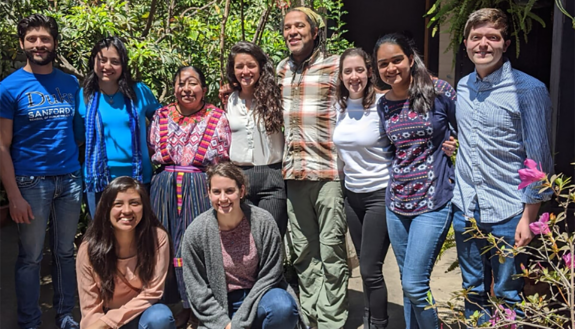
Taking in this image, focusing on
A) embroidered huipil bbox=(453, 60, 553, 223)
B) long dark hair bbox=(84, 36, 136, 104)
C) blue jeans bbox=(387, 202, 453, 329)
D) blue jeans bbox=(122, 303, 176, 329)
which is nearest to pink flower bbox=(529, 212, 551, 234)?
embroidered huipil bbox=(453, 60, 553, 223)

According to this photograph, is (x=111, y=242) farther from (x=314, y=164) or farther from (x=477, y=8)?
(x=477, y=8)

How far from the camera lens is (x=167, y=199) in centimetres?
375

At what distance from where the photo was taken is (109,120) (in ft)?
12.2

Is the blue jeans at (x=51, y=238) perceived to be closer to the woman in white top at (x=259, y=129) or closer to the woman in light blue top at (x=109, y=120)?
the woman in light blue top at (x=109, y=120)

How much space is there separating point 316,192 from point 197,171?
733mm

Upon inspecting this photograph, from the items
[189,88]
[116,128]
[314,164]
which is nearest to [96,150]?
[116,128]

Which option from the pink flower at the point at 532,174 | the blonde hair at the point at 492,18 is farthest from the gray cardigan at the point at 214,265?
the pink flower at the point at 532,174

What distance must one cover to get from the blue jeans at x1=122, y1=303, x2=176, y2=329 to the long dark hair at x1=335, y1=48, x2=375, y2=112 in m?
1.49

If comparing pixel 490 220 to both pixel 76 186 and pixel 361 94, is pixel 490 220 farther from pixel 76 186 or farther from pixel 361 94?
pixel 76 186

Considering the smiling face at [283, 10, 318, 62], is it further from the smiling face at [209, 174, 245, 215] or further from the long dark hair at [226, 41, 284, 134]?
the smiling face at [209, 174, 245, 215]

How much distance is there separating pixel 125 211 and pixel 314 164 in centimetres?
111

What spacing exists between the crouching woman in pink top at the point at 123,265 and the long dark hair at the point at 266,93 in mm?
838

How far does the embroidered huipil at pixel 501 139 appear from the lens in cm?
269

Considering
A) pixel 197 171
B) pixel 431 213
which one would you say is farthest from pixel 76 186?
pixel 431 213
